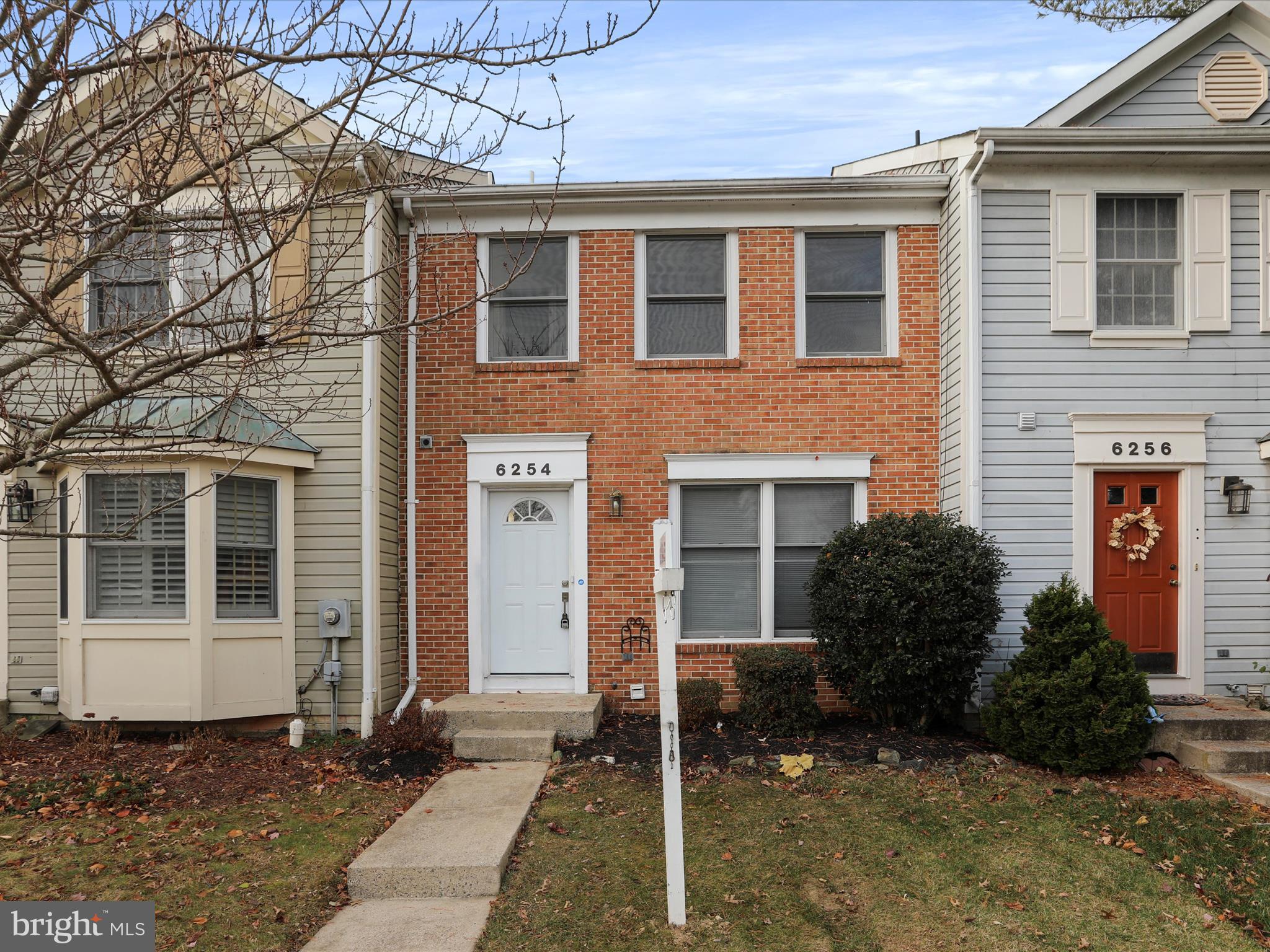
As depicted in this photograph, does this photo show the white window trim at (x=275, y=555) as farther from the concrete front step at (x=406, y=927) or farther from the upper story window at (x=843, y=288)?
the upper story window at (x=843, y=288)

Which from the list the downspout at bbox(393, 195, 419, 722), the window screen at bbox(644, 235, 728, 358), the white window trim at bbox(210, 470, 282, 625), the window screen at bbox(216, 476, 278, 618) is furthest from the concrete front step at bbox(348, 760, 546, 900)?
the window screen at bbox(644, 235, 728, 358)

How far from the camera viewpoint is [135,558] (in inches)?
326

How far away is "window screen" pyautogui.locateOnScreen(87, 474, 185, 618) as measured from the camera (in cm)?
822

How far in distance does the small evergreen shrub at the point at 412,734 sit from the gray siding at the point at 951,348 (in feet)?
17.6

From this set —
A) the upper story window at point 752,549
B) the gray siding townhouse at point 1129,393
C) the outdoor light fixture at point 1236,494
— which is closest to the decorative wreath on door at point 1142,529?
the gray siding townhouse at point 1129,393

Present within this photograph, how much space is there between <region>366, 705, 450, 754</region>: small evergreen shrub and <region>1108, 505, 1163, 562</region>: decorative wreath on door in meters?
6.63

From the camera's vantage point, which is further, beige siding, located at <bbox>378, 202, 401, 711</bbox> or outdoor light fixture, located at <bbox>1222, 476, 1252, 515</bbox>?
beige siding, located at <bbox>378, 202, 401, 711</bbox>

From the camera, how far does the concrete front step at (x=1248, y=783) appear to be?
6.59m

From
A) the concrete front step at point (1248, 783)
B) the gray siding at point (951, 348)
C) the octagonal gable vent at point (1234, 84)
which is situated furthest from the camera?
the octagonal gable vent at point (1234, 84)

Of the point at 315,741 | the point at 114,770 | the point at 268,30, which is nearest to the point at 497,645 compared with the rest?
the point at 315,741

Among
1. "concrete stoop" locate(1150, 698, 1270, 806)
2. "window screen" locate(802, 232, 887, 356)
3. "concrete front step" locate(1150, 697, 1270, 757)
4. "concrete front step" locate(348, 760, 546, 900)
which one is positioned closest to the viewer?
"concrete front step" locate(348, 760, 546, 900)

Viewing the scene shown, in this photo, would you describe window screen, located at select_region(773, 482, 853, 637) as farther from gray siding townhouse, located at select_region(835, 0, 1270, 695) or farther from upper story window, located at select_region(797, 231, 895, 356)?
upper story window, located at select_region(797, 231, 895, 356)

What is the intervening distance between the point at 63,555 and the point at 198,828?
12.8 ft

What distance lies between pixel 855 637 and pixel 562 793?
2966 mm
